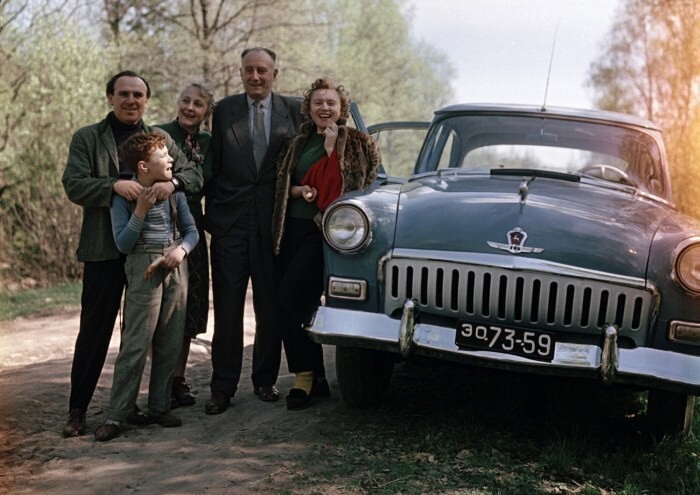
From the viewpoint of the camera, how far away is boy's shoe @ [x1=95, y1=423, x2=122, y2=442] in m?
4.12

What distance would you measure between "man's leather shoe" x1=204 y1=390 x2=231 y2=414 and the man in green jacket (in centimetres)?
72

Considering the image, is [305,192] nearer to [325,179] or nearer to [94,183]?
[325,179]

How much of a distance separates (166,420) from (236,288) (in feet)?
3.13

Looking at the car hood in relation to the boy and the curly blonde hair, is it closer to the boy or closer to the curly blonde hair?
the curly blonde hair

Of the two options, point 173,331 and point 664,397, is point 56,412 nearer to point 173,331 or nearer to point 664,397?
point 173,331

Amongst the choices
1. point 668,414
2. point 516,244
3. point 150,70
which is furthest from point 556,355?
point 150,70

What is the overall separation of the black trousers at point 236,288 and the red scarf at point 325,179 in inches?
17.4

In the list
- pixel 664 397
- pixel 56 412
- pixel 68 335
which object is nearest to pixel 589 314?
pixel 664 397

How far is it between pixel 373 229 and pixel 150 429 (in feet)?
5.82

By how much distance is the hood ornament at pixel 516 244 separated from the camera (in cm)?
358

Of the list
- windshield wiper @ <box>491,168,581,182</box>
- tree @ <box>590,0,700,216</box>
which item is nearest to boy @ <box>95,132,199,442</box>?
windshield wiper @ <box>491,168,581,182</box>

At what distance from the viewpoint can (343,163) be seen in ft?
15.5

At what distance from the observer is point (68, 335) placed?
847 centimetres

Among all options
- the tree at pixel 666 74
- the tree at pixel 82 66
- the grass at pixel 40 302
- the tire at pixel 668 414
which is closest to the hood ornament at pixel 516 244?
the tire at pixel 668 414
